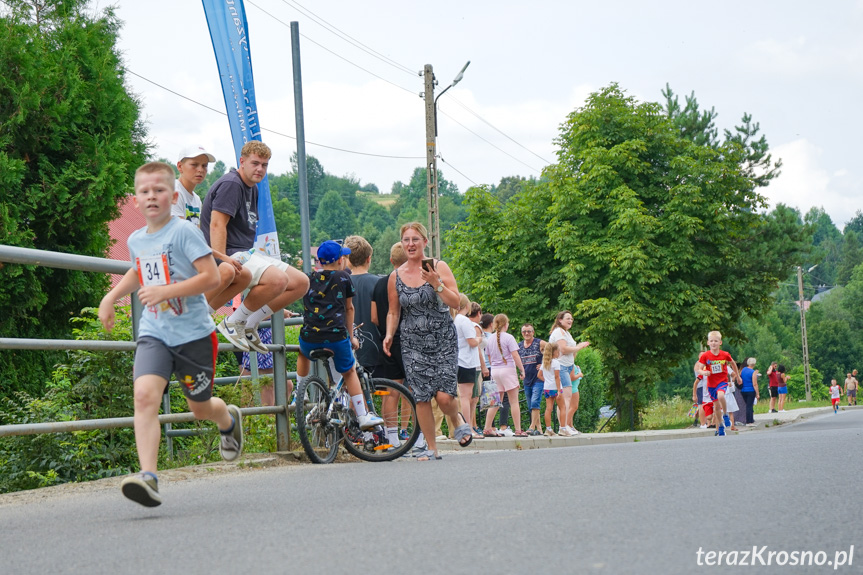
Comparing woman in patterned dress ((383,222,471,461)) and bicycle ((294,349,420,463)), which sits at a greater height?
woman in patterned dress ((383,222,471,461))

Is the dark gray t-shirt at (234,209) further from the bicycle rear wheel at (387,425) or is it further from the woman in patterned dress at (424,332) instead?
the bicycle rear wheel at (387,425)

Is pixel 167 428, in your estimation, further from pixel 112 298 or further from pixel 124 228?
pixel 124 228

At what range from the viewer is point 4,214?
14766 mm

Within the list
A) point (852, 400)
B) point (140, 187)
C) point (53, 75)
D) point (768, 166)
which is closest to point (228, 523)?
point (140, 187)

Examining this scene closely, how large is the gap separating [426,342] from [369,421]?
88cm

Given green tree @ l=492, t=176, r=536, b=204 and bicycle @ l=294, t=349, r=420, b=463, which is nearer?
bicycle @ l=294, t=349, r=420, b=463

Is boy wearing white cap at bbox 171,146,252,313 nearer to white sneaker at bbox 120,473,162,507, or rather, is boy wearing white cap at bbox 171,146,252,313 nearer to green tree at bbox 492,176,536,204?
white sneaker at bbox 120,473,162,507

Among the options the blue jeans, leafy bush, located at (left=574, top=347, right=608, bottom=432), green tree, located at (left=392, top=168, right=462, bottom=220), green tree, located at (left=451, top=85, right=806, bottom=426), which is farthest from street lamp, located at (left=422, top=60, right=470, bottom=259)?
green tree, located at (left=392, top=168, right=462, bottom=220)

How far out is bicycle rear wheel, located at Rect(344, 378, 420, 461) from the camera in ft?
27.7

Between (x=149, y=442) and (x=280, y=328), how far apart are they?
3260mm

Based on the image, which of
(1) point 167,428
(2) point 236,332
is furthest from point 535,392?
(2) point 236,332

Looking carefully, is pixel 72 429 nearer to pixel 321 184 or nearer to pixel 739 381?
pixel 739 381

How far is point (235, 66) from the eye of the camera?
13.1 metres

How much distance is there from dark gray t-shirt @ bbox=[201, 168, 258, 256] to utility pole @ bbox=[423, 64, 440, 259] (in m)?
18.8
